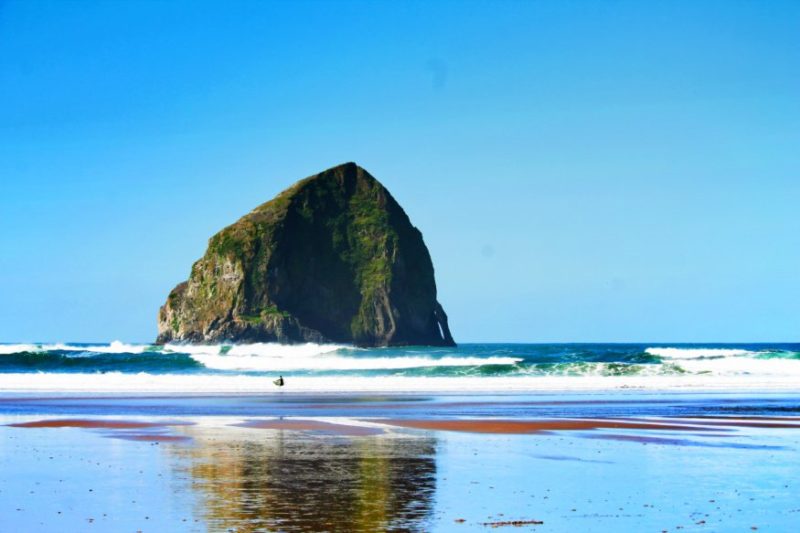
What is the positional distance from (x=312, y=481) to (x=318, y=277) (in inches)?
6066

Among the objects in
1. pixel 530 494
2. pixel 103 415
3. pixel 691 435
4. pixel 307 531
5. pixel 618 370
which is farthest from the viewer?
pixel 618 370

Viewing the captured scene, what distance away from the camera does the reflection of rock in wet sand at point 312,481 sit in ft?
34.9

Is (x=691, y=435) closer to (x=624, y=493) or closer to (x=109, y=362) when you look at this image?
(x=624, y=493)

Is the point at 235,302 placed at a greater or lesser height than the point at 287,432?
greater

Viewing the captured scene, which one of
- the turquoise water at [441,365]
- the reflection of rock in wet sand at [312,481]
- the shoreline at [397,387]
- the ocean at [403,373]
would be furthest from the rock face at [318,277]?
the reflection of rock in wet sand at [312,481]

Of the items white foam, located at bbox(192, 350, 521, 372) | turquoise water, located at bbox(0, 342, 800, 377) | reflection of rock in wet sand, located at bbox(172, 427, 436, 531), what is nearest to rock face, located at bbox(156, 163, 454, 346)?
turquoise water, located at bbox(0, 342, 800, 377)

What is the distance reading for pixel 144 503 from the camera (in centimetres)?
1187

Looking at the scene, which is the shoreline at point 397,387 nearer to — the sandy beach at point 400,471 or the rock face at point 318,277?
the sandy beach at point 400,471

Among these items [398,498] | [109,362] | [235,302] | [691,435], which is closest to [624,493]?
[398,498]

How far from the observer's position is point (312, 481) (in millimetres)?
13828

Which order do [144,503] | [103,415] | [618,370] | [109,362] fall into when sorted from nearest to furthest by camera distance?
[144,503]
[103,415]
[618,370]
[109,362]

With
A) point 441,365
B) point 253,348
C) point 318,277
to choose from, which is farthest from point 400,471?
point 318,277

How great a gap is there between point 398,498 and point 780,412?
69.4 feet

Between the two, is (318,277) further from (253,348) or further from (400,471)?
(400,471)
